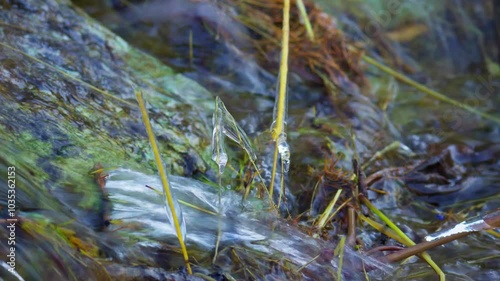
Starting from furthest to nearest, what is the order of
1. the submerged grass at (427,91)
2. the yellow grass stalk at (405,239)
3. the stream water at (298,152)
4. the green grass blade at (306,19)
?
1. the submerged grass at (427,91)
2. the green grass blade at (306,19)
3. the yellow grass stalk at (405,239)
4. the stream water at (298,152)

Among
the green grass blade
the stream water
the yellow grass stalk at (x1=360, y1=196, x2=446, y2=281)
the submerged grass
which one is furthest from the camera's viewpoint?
the submerged grass

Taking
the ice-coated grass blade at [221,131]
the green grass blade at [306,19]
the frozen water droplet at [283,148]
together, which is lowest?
the frozen water droplet at [283,148]

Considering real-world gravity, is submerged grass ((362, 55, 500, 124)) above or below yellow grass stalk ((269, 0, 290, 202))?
below

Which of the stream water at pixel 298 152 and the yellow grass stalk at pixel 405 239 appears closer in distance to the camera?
the stream water at pixel 298 152

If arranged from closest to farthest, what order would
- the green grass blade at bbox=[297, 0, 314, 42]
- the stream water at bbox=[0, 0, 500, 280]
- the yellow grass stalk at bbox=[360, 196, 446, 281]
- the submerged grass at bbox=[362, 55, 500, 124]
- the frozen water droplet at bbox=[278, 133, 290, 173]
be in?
the stream water at bbox=[0, 0, 500, 280], the yellow grass stalk at bbox=[360, 196, 446, 281], the frozen water droplet at bbox=[278, 133, 290, 173], the green grass blade at bbox=[297, 0, 314, 42], the submerged grass at bbox=[362, 55, 500, 124]

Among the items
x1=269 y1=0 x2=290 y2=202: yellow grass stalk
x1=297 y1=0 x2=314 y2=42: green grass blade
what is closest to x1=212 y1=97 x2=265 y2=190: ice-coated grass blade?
x1=269 y1=0 x2=290 y2=202: yellow grass stalk

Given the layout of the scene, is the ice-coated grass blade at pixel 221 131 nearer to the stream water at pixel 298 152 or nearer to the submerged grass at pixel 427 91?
the stream water at pixel 298 152

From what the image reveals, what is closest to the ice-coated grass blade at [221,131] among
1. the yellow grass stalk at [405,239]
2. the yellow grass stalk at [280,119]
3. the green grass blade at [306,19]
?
the yellow grass stalk at [280,119]

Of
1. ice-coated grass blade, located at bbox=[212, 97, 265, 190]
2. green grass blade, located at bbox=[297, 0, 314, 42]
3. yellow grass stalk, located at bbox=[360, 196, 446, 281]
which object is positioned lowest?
yellow grass stalk, located at bbox=[360, 196, 446, 281]

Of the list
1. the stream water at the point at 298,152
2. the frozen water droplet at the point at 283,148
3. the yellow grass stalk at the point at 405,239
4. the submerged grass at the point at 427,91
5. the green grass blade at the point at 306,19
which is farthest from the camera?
the submerged grass at the point at 427,91

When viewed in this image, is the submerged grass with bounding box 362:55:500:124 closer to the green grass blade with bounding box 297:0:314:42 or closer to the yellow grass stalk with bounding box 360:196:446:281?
the green grass blade with bounding box 297:0:314:42

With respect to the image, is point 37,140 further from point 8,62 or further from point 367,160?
point 367,160

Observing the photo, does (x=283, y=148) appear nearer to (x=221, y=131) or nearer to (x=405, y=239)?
(x=221, y=131)
